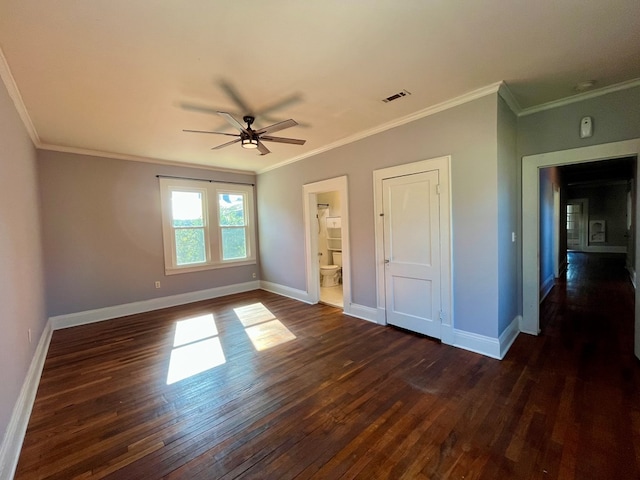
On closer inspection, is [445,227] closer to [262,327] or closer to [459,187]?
[459,187]

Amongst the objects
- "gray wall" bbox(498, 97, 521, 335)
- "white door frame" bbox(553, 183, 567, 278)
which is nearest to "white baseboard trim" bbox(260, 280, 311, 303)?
"gray wall" bbox(498, 97, 521, 335)

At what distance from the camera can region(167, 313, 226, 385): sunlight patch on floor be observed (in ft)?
8.95

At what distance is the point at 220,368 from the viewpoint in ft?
9.00

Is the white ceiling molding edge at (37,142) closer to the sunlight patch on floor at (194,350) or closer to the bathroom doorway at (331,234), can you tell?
the bathroom doorway at (331,234)

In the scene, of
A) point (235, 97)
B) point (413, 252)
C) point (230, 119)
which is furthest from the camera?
point (413, 252)

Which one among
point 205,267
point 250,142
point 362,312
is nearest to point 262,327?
point 362,312

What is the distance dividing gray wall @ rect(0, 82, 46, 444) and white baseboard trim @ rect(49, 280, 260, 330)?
2.91 feet

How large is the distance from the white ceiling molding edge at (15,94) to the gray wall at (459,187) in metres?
3.37

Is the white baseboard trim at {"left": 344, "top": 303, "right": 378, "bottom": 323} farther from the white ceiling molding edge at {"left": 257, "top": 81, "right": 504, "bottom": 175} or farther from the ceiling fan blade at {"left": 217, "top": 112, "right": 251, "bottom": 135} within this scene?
the ceiling fan blade at {"left": 217, "top": 112, "right": 251, "bottom": 135}

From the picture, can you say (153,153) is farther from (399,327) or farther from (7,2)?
(399,327)

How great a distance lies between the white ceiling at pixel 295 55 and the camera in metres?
1.64

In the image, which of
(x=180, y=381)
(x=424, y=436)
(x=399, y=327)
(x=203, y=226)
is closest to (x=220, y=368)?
(x=180, y=381)

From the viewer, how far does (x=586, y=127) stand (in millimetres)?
2779

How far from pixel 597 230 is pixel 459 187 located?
37.8 ft
